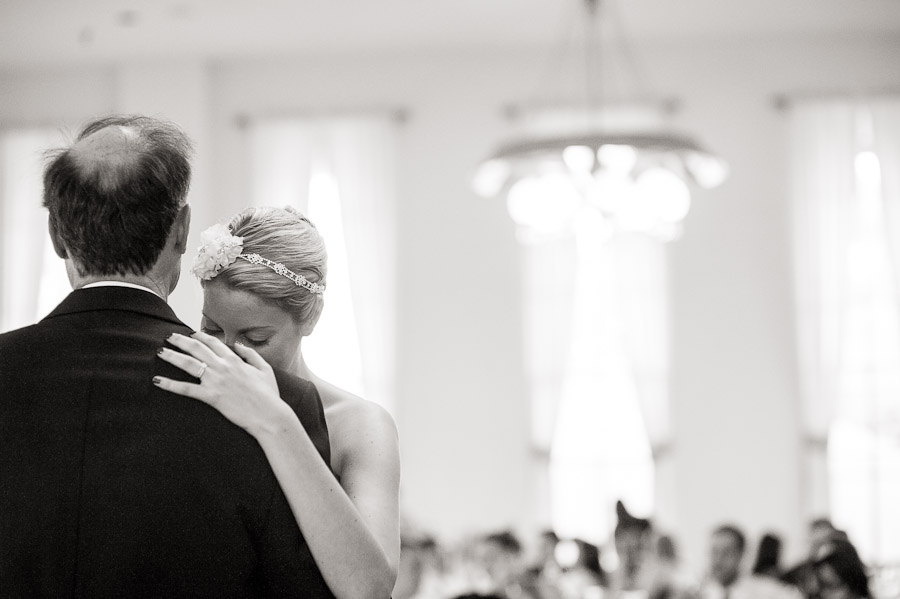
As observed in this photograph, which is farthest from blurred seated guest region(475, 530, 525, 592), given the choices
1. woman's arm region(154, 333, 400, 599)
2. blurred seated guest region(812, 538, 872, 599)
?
woman's arm region(154, 333, 400, 599)

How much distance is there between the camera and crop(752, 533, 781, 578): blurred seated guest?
677cm

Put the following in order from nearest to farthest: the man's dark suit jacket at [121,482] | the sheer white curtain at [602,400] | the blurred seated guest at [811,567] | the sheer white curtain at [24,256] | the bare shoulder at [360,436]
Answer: the man's dark suit jacket at [121,482]
the bare shoulder at [360,436]
the blurred seated guest at [811,567]
the sheer white curtain at [602,400]
the sheer white curtain at [24,256]

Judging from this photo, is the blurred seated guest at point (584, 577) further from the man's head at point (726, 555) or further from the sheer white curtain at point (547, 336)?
the sheer white curtain at point (547, 336)

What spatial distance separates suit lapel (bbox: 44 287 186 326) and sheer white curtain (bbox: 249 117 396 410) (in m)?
7.97

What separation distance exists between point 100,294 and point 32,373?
0.46ft

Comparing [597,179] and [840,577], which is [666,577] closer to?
[840,577]

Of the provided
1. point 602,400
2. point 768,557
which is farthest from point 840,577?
point 602,400

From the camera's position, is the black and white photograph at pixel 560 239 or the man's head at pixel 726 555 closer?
the man's head at pixel 726 555

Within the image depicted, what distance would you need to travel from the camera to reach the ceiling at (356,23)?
8.98 m

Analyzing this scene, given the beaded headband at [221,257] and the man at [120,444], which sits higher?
the beaded headband at [221,257]

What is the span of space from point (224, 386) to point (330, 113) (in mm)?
8591

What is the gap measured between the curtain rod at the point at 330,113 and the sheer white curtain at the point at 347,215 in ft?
0.18

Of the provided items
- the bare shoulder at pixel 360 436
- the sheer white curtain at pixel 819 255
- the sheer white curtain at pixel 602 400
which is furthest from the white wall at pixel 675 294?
the bare shoulder at pixel 360 436

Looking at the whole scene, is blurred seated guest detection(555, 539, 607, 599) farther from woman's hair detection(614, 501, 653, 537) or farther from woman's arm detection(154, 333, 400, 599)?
woman's arm detection(154, 333, 400, 599)
